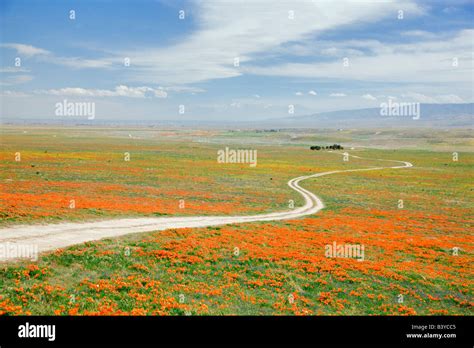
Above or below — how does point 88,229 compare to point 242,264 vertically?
above

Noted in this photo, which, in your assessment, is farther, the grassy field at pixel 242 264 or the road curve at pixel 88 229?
the road curve at pixel 88 229

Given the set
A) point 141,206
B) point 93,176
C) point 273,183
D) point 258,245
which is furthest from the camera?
point 273,183

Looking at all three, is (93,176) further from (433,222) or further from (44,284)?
(433,222)

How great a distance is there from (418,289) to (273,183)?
156 ft

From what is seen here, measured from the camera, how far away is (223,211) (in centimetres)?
3891

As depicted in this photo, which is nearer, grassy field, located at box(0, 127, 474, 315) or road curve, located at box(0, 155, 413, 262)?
grassy field, located at box(0, 127, 474, 315)

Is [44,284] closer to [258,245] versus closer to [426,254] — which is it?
[258,245]

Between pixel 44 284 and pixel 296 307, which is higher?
pixel 44 284

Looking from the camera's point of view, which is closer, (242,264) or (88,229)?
(242,264)

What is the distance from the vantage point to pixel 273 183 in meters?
68.0

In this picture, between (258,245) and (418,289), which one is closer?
(418,289)
